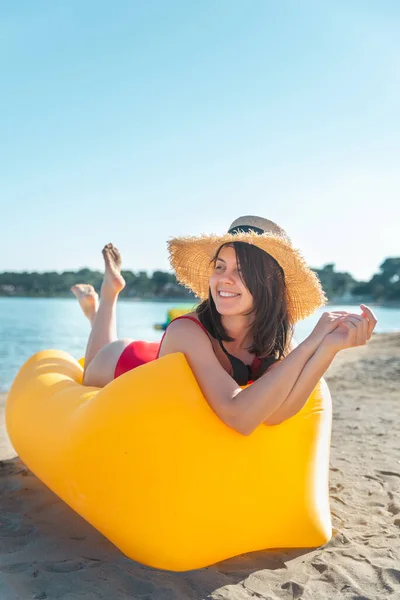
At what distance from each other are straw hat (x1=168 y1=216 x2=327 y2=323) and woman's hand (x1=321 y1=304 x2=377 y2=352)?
379 mm

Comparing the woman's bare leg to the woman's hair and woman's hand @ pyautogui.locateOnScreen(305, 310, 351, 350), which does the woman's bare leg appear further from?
woman's hand @ pyautogui.locateOnScreen(305, 310, 351, 350)

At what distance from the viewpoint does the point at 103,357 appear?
3430mm

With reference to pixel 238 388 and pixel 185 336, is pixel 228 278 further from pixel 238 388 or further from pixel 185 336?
pixel 238 388

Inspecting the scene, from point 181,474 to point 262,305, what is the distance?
83cm

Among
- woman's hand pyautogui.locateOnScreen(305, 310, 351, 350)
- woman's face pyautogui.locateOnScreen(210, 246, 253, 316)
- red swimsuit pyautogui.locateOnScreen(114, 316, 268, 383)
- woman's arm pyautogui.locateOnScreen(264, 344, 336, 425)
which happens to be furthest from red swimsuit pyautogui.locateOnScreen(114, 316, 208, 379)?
woman's hand pyautogui.locateOnScreen(305, 310, 351, 350)

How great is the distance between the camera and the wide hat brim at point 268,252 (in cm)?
249

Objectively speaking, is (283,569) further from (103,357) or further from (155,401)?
(103,357)

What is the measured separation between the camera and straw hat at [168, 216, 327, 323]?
250 centimetres

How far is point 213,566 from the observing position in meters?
2.31

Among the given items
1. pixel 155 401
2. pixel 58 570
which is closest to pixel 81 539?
pixel 58 570

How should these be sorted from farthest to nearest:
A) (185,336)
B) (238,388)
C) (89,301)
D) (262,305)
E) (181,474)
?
(89,301) < (262,305) < (185,336) < (238,388) < (181,474)

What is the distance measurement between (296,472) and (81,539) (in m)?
0.99

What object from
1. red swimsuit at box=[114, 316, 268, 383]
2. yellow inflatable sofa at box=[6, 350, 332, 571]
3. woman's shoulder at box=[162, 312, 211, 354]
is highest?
woman's shoulder at box=[162, 312, 211, 354]

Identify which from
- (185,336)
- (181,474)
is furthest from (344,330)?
(181,474)
